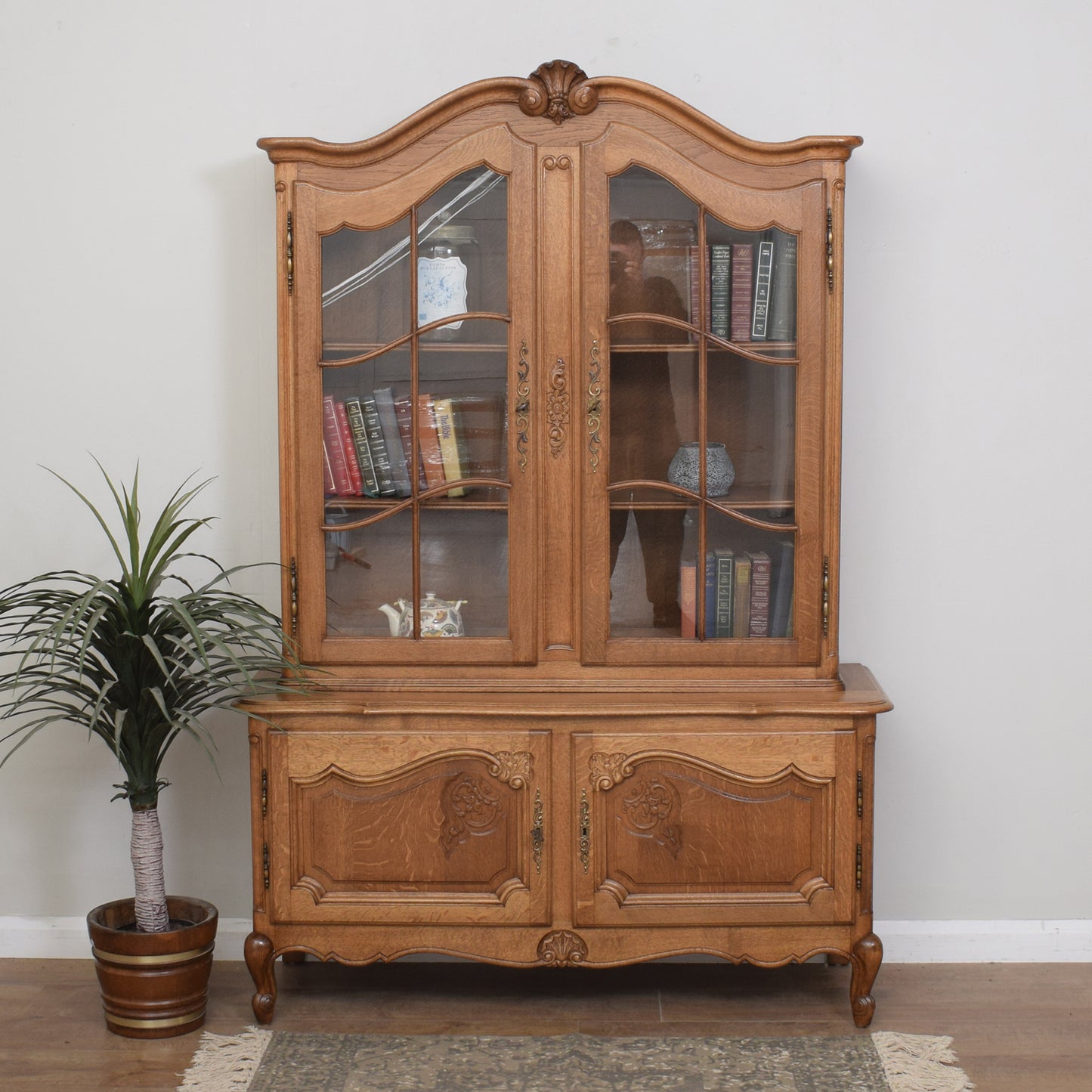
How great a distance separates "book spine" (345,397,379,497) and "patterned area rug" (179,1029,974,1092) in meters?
1.14

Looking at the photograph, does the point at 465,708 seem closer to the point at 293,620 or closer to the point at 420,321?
the point at 293,620

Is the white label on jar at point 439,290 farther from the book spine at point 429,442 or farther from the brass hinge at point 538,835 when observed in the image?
the brass hinge at point 538,835

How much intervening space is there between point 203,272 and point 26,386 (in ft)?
1.67

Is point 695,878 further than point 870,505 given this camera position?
No

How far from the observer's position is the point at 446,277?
8.11ft

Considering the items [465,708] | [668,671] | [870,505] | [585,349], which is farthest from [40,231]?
[870,505]

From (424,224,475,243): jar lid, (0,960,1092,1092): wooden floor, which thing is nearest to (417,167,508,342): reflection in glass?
(424,224,475,243): jar lid

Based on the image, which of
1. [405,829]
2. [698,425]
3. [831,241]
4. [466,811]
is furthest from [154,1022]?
[831,241]

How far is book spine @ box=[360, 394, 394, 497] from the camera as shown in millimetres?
2506

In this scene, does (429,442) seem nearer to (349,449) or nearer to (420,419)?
(420,419)

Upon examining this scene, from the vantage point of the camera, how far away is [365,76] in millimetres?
2746

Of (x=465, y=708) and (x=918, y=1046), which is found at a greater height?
(x=465, y=708)

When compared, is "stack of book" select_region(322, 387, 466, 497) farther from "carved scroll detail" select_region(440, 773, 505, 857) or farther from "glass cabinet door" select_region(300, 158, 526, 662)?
"carved scroll detail" select_region(440, 773, 505, 857)

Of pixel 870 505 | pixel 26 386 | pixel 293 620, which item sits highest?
pixel 26 386
